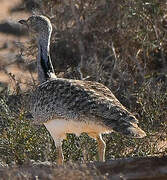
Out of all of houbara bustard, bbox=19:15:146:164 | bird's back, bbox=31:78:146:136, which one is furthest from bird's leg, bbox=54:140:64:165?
bird's back, bbox=31:78:146:136

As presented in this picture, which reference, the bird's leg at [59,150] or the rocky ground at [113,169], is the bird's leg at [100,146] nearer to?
the bird's leg at [59,150]

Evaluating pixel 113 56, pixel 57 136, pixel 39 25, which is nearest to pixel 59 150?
pixel 57 136

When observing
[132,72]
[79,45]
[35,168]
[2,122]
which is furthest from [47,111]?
[79,45]

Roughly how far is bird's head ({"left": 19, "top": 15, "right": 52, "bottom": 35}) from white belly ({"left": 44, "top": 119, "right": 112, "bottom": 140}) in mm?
1109

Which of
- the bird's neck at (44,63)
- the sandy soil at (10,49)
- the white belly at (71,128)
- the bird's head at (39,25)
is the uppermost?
the bird's head at (39,25)

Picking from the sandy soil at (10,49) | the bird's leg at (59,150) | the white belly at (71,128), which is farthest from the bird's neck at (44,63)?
the sandy soil at (10,49)

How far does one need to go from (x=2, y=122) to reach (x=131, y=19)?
2.27 metres

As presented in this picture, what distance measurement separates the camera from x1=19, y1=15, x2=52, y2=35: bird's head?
275 inches

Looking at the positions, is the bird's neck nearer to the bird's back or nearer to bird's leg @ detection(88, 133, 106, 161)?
the bird's back

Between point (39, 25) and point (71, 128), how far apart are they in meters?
1.43

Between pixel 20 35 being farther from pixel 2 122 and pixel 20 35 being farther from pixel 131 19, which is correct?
pixel 2 122

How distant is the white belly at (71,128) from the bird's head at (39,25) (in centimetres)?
111

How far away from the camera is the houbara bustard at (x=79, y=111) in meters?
5.64

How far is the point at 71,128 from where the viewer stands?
5961 mm
